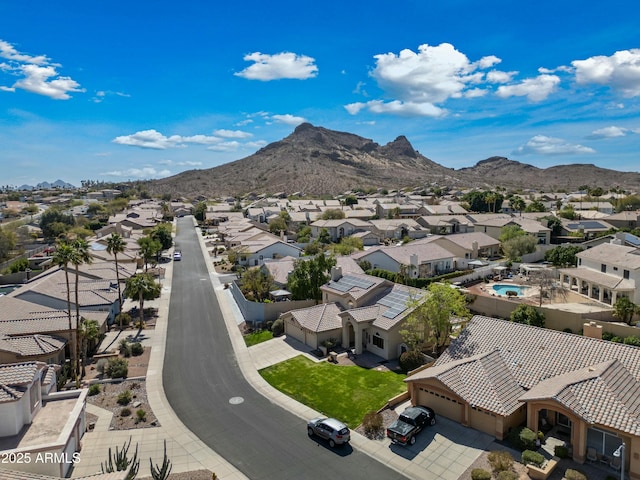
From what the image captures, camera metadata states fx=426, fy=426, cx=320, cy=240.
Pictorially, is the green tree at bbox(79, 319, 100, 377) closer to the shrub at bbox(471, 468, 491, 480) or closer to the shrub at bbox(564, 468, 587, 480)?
the shrub at bbox(471, 468, 491, 480)

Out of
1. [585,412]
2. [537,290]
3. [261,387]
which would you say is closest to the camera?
[585,412]

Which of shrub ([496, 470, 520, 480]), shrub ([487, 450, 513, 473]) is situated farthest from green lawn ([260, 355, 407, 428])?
shrub ([496, 470, 520, 480])

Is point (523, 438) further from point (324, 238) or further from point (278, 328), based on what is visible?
point (324, 238)

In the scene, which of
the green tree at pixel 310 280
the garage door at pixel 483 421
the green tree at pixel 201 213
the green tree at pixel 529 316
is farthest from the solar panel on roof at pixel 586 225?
the green tree at pixel 201 213

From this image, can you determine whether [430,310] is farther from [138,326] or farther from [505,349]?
[138,326]

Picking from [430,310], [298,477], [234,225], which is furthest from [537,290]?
[234,225]
